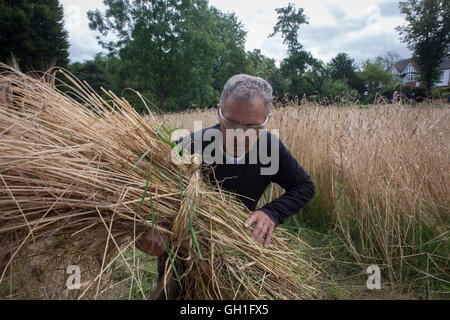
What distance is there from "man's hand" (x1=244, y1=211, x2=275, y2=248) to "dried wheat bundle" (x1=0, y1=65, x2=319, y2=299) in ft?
0.12

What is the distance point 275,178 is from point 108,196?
3.13ft

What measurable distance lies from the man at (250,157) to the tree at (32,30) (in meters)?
14.3

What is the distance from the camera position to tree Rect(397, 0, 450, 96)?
68.2ft

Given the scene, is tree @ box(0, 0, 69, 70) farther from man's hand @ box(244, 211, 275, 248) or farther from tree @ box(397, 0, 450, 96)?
tree @ box(397, 0, 450, 96)

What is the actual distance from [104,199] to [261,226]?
63cm

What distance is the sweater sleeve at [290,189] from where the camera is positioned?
1314 mm

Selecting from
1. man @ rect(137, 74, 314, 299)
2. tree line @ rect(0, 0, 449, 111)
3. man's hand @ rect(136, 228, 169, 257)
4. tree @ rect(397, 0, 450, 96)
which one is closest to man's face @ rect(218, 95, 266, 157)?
man @ rect(137, 74, 314, 299)

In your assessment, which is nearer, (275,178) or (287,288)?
(287,288)

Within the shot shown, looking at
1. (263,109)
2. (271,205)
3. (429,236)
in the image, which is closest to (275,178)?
(271,205)

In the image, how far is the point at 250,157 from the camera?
1.49 metres

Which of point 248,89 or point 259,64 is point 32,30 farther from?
point 259,64

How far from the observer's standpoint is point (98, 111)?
114cm
